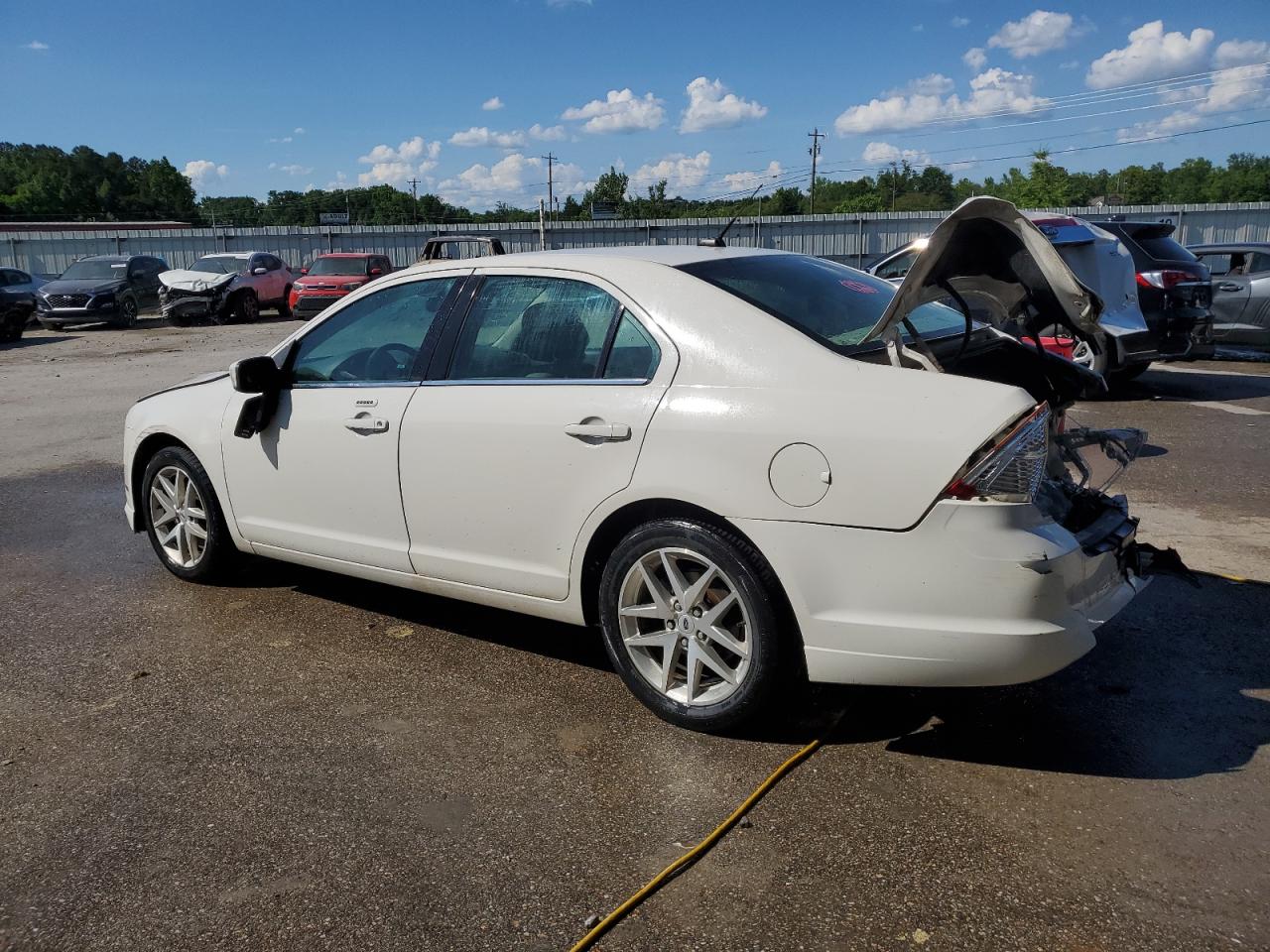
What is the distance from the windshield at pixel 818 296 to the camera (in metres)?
3.63

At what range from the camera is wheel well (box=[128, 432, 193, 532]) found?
5.32 m

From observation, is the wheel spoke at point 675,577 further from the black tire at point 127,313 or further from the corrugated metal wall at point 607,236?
the corrugated metal wall at point 607,236

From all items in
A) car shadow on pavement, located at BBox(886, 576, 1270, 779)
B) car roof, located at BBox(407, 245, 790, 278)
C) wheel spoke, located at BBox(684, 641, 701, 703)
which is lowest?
car shadow on pavement, located at BBox(886, 576, 1270, 779)

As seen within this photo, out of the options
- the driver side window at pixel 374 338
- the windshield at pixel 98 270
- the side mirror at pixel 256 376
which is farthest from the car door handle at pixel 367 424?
the windshield at pixel 98 270

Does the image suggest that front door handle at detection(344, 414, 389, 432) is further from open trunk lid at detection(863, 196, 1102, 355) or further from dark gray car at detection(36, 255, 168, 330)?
dark gray car at detection(36, 255, 168, 330)

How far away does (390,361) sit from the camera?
4.46 m

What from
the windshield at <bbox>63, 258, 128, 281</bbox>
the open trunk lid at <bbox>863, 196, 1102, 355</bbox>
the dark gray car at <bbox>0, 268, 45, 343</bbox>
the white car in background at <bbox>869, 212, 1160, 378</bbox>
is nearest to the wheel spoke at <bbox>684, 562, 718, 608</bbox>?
the open trunk lid at <bbox>863, 196, 1102, 355</bbox>

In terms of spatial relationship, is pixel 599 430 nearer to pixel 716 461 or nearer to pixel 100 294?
pixel 716 461

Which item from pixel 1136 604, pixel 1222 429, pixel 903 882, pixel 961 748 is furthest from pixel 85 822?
pixel 1222 429

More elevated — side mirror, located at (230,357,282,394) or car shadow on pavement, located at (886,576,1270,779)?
side mirror, located at (230,357,282,394)

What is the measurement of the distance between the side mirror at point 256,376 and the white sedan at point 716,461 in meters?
0.01

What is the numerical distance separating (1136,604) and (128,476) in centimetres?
508

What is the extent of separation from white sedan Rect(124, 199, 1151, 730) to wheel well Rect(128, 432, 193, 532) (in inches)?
25.5

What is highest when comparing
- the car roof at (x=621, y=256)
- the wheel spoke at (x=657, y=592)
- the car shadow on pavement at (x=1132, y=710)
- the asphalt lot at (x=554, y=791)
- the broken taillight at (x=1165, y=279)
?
the car roof at (x=621, y=256)
